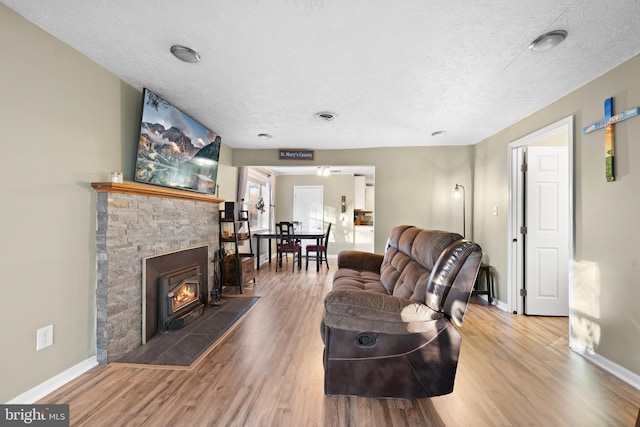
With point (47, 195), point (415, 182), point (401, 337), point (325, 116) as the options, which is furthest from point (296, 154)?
point (401, 337)

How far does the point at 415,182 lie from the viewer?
15.3 ft

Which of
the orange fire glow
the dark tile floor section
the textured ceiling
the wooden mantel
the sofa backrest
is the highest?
the textured ceiling

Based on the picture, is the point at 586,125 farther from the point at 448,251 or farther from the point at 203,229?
the point at 203,229

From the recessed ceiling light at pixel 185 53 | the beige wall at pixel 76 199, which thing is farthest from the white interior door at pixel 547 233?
the recessed ceiling light at pixel 185 53

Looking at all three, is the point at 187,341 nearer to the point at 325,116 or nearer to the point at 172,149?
the point at 172,149

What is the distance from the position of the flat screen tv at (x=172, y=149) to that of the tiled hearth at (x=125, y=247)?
0.63ft

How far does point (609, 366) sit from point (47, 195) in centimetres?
427

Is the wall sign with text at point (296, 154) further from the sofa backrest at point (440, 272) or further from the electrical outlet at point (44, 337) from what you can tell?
the electrical outlet at point (44, 337)

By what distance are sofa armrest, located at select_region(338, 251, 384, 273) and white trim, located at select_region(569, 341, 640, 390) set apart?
1918mm

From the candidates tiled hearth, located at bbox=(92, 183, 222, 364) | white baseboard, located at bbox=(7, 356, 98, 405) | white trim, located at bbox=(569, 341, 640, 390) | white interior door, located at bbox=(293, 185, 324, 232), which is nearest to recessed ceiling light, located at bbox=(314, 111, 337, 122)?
tiled hearth, located at bbox=(92, 183, 222, 364)

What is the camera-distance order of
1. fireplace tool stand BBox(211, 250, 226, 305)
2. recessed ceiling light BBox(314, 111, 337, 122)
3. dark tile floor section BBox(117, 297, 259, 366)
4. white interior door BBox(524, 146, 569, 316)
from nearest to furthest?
dark tile floor section BBox(117, 297, 259, 366), recessed ceiling light BBox(314, 111, 337, 122), white interior door BBox(524, 146, 569, 316), fireplace tool stand BBox(211, 250, 226, 305)

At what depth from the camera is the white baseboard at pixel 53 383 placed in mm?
1712

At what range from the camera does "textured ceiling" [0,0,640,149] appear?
1605 millimetres

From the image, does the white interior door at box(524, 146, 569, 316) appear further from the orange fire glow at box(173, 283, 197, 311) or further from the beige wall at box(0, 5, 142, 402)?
the beige wall at box(0, 5, 142, 402)
